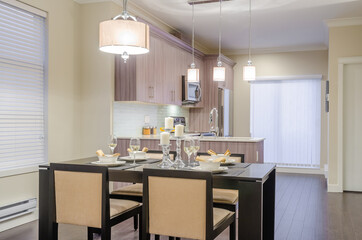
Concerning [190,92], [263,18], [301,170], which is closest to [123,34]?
[263,18]

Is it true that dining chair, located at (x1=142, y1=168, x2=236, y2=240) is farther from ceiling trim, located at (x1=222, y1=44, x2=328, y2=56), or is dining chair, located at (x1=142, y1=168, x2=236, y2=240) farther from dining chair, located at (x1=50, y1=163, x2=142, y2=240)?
ceiling trim, located at (x1=222, y1=44, x2=328, y2=56)

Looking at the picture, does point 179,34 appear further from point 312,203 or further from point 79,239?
point 79,239

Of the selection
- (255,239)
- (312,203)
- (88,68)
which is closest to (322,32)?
(312,203)

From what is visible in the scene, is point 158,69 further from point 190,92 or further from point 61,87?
point 61,87

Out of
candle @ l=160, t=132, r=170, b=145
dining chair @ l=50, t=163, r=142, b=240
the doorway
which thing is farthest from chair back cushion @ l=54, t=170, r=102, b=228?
the doorway

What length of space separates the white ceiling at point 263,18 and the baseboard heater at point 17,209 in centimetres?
284

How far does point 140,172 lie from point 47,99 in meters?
2.19

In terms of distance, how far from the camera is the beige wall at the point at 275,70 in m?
7.84

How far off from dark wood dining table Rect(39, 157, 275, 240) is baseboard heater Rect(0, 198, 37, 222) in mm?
1100

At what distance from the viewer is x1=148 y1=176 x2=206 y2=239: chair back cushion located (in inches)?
85.6

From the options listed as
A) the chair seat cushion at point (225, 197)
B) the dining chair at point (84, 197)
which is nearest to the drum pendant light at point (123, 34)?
the dining chair at point (84, 197)

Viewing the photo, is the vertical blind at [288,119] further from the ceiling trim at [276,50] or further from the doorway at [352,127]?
the doorway at [352,127]

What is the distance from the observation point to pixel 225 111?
7.71 m

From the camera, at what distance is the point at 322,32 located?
6691 millimetres
